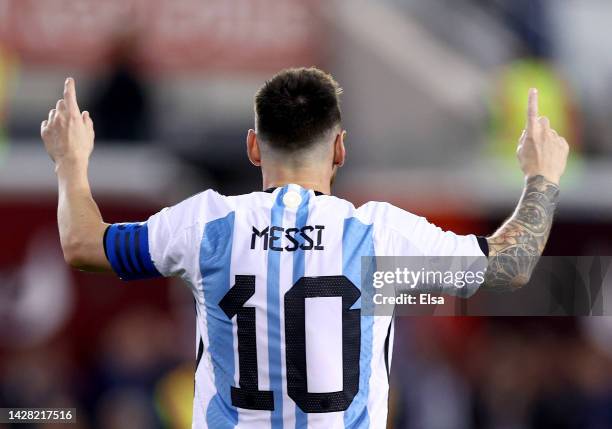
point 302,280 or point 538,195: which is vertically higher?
point 538,195

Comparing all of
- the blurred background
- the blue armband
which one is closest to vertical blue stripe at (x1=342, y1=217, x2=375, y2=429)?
the blue armband

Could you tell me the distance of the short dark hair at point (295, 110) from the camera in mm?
4031

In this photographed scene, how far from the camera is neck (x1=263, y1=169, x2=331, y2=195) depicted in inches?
161

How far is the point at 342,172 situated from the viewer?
472 inches

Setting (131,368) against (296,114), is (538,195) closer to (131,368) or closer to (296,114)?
(296,114)

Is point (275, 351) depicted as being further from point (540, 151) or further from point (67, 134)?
point (540, 151)

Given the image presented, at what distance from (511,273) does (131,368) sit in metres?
6.67

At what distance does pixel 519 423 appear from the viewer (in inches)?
437

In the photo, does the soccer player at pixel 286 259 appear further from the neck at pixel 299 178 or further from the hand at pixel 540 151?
the hand at pixel 540 151

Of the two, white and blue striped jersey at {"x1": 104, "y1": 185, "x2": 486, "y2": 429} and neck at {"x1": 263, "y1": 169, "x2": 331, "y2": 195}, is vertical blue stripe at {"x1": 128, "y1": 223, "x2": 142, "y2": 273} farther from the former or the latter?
neck at {"x1": 263, "y1": 169, "x2": 331, "y2": 195}

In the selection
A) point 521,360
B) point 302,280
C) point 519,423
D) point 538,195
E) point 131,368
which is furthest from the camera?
point 521,360

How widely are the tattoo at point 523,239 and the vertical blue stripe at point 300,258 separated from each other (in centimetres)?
63

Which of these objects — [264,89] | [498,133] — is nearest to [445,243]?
[264,89]

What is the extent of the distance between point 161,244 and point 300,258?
464 mm
